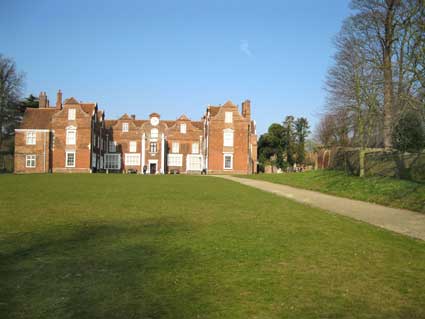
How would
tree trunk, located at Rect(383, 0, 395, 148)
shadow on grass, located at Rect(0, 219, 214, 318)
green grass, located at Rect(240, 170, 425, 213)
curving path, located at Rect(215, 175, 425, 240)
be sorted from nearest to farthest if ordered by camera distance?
shadow on grass, located at Rect(0, 219, 214, 318) → curving path, located at Rect(215, 175, 425, 240) → green grass, located at Rect(240, 170, 425, 213) → tree trunk, located at Rect(383, 0, 395, 148)

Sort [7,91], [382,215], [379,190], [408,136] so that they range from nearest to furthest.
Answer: [382,215]
[379,190]
[408,136]
[7,91]

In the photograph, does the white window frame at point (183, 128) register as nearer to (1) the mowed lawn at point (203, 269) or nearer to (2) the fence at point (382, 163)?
(2) the fence at point (382, 163)

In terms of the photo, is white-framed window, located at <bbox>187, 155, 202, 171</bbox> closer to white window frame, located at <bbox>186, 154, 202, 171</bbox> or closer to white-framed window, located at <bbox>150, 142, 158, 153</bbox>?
white window frame, located at <bbox>186, 154, 202, 171</bbox>

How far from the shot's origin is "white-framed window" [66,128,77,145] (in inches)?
2149

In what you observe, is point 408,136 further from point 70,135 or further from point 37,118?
point 37,118

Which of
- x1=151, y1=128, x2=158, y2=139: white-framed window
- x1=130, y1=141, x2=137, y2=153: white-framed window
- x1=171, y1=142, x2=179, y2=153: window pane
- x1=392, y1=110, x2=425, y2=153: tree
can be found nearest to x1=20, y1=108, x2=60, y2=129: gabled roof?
x1=130, y1=141, x2=137, y2=153: white-framed window

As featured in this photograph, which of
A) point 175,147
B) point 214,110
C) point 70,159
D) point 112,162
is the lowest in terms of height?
point 112,162

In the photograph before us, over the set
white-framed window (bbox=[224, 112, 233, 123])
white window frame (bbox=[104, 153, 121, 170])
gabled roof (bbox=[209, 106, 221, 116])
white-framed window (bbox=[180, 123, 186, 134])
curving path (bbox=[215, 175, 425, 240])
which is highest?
gabled roof (bbox=[209, 106, 221, 116])

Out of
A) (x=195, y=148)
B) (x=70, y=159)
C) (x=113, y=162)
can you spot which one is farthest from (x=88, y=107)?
(x=195, y=148)

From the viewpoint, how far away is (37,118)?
183 feet

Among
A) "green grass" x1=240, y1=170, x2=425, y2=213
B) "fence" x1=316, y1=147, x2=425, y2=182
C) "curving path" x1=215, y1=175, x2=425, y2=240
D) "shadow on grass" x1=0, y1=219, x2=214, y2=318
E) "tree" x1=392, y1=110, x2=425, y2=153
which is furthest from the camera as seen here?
"tree" x1=392, y1=110, x2=425, y2=153

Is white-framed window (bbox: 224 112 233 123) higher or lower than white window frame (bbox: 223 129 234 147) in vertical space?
higher

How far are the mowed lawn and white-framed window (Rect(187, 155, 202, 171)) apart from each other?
5223 cm

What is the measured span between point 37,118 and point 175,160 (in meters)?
21.4
